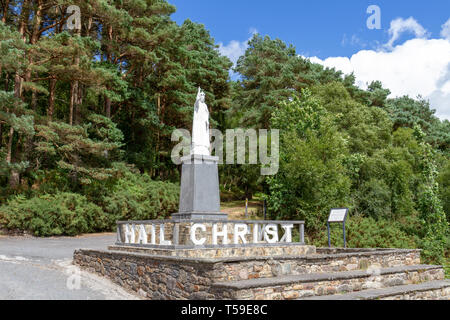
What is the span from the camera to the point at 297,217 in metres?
20.7

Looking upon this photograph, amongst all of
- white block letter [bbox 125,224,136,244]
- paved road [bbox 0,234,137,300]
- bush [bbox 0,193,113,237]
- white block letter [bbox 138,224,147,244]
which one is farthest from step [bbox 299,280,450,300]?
bush [bbox 0,193,113,237]

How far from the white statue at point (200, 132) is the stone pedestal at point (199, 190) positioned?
1.47 feet

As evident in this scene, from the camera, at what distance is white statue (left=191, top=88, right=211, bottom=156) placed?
43.4ft

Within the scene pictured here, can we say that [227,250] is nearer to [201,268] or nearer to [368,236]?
[201,268]

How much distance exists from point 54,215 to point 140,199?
267 inches

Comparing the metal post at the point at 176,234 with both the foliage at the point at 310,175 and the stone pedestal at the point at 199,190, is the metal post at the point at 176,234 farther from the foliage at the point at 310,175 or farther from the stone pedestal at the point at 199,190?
the foliage at the point at 310,175

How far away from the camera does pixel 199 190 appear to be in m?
12.3

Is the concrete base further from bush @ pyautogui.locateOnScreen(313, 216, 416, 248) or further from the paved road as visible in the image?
bush @ pyautogui.locateOnScreen(313, 216, 416, 248)

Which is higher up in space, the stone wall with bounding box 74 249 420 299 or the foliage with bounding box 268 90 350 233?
the foliage with bounding box 268 90 350 233

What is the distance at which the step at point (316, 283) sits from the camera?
20.6ft

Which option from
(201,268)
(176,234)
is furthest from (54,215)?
(201,268)

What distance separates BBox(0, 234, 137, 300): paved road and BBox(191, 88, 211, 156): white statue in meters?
5.33

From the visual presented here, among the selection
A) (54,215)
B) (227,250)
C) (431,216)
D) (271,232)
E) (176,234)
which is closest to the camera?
(176,234)
